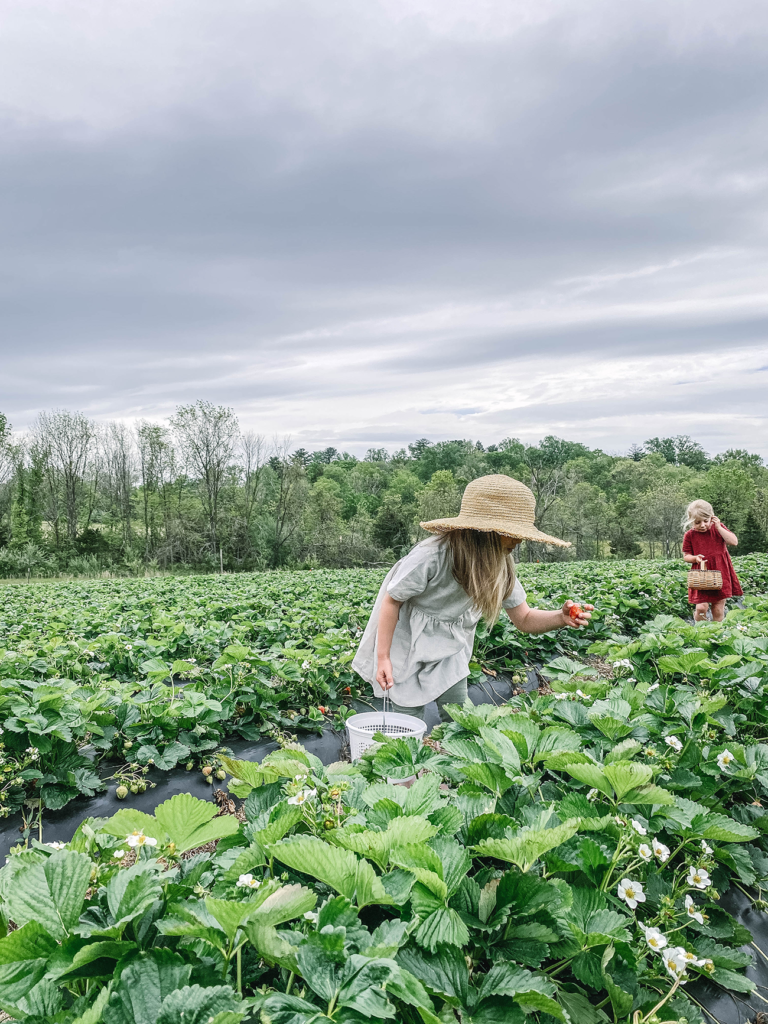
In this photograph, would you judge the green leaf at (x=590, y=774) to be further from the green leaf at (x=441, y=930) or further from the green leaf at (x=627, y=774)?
the green leaf at (x=441, y=930)

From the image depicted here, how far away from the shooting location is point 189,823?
1133 mm

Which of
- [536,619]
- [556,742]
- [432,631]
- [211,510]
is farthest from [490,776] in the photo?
[211,510]

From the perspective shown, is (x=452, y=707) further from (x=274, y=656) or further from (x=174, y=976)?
(x=274, y=656)

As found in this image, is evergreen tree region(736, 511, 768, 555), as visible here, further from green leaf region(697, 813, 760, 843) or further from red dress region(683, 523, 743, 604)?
green leaf region(697, 813, 760, 843)

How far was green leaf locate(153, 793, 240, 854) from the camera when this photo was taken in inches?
44.3

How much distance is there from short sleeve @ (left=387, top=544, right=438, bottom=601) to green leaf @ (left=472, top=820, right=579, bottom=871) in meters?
1.90

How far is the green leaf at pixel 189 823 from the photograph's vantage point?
112 centimetres

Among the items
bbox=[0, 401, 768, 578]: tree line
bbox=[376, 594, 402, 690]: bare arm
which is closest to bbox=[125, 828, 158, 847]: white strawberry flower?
bbox=[376, 594, 402, 690]: bare arm

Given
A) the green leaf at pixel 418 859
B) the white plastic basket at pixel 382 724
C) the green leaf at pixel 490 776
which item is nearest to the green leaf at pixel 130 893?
the green leaf at pixel 418 859

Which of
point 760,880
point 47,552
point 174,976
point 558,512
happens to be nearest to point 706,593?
point 760,880

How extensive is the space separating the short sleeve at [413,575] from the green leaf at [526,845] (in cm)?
190

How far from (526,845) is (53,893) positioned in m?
0.73

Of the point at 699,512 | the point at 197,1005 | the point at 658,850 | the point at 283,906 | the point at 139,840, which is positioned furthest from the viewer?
the point at 699,512

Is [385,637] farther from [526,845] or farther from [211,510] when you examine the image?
[211,510]
